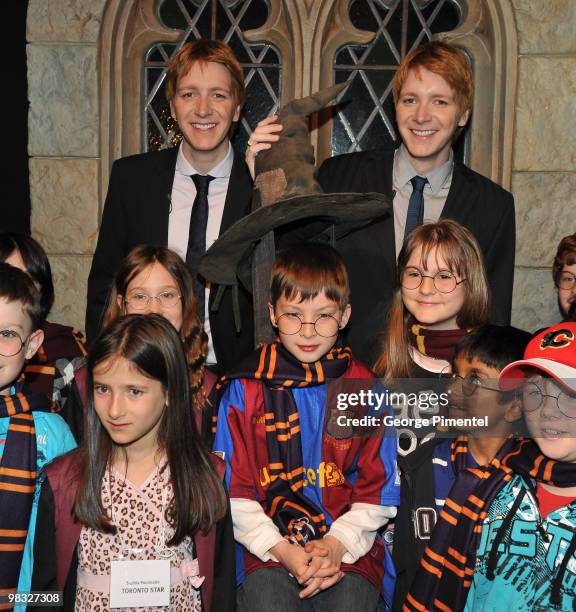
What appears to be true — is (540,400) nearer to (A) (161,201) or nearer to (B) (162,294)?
(B) (162,294)

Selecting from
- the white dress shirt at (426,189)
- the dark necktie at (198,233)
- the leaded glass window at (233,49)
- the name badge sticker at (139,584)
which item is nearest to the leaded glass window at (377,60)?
the leaded glass window at (233,49)

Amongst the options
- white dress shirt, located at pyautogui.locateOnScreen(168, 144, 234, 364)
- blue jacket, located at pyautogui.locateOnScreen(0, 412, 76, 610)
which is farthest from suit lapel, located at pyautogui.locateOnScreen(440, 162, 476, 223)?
blue jacket, located at pyautogui.locateOnScreen(0, 412, 76, 610)

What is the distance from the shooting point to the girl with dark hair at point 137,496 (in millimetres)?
2357

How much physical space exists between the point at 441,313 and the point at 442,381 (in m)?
0.23

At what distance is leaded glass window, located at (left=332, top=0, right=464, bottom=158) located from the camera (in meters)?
4.27

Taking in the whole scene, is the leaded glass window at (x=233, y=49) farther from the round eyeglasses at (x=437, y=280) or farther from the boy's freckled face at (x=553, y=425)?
the boy's freckled face at (x=553, y=425)

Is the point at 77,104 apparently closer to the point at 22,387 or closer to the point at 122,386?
the point at 22,387

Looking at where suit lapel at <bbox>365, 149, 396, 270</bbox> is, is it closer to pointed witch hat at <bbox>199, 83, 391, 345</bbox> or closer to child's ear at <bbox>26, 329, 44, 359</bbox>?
pointed witch hat at <bbox>199, 83, 391, 345</bbox>

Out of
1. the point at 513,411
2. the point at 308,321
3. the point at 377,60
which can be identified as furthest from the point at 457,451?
the point at 377,60

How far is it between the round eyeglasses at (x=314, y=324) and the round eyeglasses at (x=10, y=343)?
79 centimetres

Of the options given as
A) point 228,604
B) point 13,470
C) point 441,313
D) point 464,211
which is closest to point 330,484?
point 228,604

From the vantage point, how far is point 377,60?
4.32m

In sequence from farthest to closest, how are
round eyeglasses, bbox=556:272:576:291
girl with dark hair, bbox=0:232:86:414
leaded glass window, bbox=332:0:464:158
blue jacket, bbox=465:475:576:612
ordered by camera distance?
1. leaded glass window, bbox=332:0:464:158
2. round eyeglasses, bbox=556:272:576:291
3. girl with dark hair, bbox=0:232:86:414
4. blue jacket, bbox=465:475:576:612

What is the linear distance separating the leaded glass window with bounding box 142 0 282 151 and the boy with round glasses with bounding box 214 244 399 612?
71.1 inches
